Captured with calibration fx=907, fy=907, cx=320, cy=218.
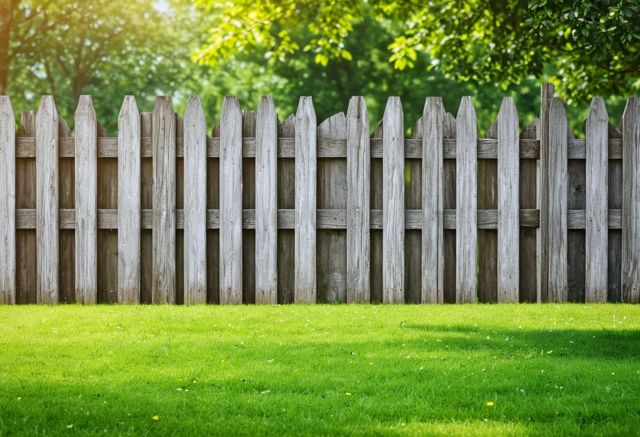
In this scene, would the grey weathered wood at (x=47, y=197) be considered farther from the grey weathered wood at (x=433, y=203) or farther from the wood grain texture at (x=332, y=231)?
the grey weathered wood at (x=433, y=203)

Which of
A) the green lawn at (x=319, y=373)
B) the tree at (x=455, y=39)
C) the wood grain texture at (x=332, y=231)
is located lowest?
the green lawn at (x=319, y=373)

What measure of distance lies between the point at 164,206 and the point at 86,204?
0.96 metres

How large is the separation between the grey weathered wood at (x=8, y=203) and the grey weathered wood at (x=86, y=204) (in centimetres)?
80

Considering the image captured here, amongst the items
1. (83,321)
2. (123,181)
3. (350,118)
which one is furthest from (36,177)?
A: (350,118)

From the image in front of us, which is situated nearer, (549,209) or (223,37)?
(549,209)

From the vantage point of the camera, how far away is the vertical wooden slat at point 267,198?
10828 millimetres

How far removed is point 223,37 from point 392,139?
5722 millimetres

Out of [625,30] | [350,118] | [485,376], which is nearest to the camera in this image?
[485,376]

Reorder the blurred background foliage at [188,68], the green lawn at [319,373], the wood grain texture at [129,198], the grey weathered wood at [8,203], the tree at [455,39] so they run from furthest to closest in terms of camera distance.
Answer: the blurred background foliage at [188,68] < the tree at [455,39] < the grey weathered wood at [8,203] < the wood grain texture at [129,198] < the green lawn at [319,373]

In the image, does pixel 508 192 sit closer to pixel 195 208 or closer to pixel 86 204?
pixel 195 208

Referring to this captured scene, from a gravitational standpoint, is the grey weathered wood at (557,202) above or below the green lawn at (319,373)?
above

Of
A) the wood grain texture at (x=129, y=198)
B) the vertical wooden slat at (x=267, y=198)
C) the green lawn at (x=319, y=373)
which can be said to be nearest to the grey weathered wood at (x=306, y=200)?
the vertical wooden slat at (x=267, y=198)

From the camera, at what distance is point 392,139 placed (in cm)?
1088

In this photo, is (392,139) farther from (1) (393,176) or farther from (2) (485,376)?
(2) (485,376)
